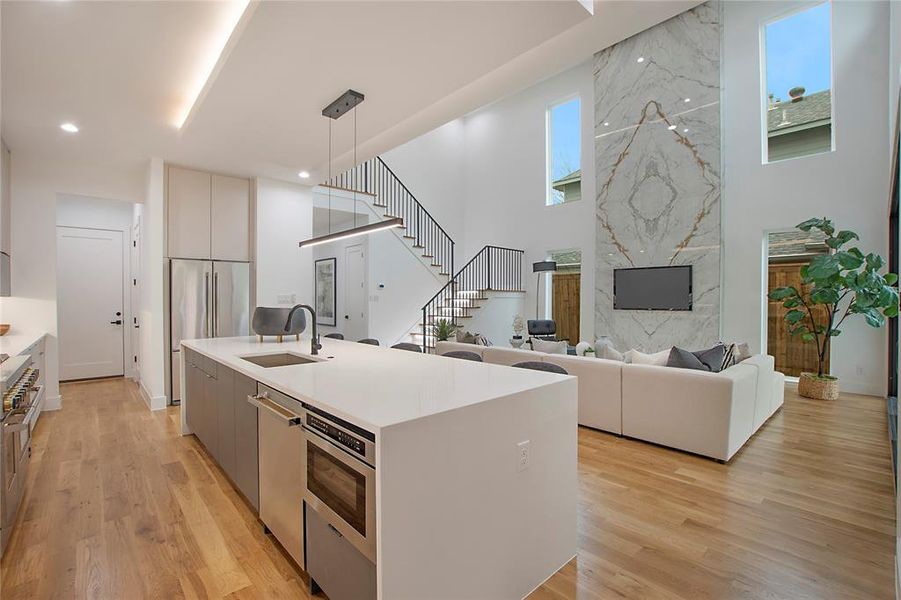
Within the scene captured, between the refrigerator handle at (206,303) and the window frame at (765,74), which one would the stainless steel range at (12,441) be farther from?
the window frame at (765,74)

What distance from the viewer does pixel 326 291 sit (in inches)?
358

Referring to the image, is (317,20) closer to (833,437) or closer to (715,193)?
(833,437)

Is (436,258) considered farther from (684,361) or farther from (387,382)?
(387,382)

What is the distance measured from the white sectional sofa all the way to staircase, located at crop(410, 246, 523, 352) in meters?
4.04

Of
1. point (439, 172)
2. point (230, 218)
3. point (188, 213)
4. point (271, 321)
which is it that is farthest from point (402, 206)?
point (271, 321)

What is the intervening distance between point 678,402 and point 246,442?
124 inches

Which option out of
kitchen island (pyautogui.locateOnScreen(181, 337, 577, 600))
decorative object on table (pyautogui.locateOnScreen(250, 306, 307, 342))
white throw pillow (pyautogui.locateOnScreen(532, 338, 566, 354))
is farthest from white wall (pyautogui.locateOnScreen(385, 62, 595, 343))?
kitchen island (pyautogui.locateOnScreen(181, 337, 577, 600))

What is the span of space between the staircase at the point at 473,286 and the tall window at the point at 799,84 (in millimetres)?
4746

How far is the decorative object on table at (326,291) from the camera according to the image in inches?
349

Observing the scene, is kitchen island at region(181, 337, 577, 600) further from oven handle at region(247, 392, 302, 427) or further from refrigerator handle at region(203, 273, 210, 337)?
refrigerator handle at region(203, 273, 210, 337)

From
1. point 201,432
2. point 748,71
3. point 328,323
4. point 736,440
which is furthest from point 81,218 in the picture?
point 748,71

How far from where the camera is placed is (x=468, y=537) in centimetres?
155

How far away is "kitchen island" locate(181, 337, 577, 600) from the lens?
A: 136cm

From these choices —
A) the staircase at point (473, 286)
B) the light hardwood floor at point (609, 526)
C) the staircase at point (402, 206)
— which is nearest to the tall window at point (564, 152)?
the staircase at point (473, 286)
